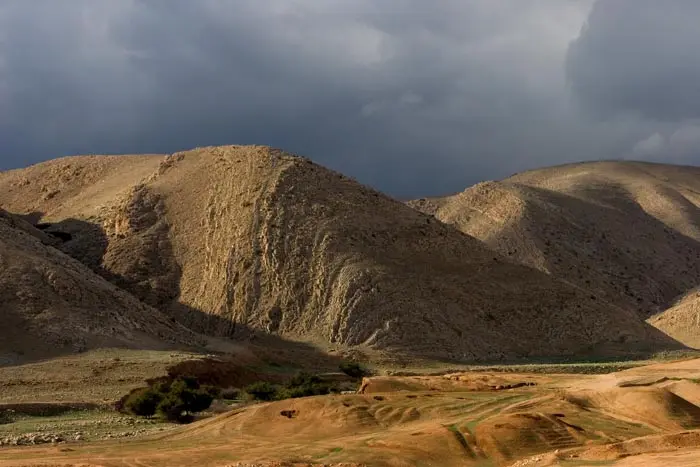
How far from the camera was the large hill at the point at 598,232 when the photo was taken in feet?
278

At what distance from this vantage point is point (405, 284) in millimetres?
54000

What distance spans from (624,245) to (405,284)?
49598 mm

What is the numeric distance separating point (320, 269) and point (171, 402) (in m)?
27.2

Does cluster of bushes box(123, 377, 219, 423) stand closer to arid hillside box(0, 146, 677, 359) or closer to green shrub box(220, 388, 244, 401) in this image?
green shrub box(220, 388, 244, 401)

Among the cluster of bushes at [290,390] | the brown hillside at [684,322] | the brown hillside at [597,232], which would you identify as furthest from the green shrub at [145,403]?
the brown hillside at [597,232]

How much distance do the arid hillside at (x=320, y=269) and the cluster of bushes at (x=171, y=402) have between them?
2138 cm

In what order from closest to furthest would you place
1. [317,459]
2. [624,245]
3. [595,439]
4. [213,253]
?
[317,459]
[595,439]
[213,253]
[624,245]

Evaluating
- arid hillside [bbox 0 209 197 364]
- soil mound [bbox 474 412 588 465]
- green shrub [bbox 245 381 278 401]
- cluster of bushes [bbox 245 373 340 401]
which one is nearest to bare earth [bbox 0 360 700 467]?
soil mound [bbox 474 412 588 465]

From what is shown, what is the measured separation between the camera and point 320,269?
54.4 meters

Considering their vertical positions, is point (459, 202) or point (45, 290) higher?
point (459, 202)

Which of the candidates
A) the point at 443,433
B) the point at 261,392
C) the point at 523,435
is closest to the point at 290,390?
the point at 261,392

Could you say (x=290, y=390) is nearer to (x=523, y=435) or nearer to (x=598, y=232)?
(x=523, y=435)

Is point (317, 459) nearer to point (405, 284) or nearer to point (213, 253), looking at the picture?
point (405, 284)

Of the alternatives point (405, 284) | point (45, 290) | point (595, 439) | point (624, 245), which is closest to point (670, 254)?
point (624, 245)
